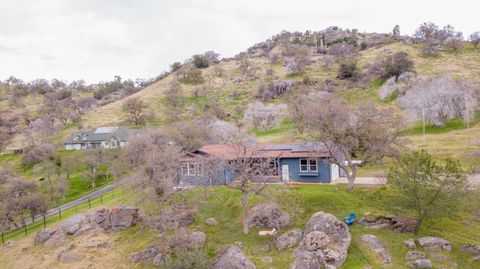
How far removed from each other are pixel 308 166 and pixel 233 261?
1506 centimetres

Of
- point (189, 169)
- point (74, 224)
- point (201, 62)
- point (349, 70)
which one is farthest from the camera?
point (201, 62)

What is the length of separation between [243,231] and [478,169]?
56.1 feet

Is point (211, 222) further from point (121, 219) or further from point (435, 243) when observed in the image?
point (435, 243)

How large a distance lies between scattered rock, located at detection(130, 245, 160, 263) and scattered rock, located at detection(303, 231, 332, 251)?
11.8m

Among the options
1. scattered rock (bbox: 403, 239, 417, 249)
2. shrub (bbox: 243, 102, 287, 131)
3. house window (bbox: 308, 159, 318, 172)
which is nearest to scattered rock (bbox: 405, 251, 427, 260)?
scattered rock (bbox: 403, 239, 417, 249)

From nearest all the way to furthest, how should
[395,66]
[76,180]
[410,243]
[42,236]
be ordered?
[410,243], [42,236], [76,180], [395,66]

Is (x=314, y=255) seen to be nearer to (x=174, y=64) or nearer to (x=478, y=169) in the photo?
(x=478, y=169)

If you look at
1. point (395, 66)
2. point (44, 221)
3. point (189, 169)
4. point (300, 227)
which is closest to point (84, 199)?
point (44, 221)

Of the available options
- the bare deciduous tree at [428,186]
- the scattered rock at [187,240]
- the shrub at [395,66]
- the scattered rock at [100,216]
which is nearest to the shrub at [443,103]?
the shrub at [395,66]

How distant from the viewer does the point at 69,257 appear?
3075 cm

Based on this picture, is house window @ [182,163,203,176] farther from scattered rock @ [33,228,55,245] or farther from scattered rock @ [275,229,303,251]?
scattered rock @ [275,229,303,251]

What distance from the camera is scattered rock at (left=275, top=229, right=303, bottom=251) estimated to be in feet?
85.3

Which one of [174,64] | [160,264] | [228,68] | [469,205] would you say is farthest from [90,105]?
[469,205]

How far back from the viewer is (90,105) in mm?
128500
